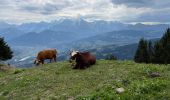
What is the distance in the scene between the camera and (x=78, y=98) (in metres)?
20.2

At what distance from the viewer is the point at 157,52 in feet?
352

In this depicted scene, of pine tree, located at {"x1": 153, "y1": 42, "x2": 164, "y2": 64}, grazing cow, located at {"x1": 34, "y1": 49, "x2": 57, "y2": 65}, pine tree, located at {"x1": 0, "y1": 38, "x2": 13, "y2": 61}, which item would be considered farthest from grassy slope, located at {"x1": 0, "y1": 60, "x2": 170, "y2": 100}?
pine tree, located at {"x1": 153, "y1": 42, "x2": 164, "y2": 64}

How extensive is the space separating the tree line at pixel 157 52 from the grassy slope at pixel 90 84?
75.5m

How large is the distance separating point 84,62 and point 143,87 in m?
12.3

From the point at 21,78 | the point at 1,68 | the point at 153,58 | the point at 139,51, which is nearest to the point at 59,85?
the point at 21,78

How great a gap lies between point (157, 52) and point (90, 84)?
86.7 meters

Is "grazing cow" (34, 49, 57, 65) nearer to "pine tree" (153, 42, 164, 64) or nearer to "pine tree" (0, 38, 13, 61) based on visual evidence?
"pine tree" (0, 38, 13, 61)

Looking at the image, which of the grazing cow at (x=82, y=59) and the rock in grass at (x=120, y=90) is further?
the grazing cow at (x=82, y=59)

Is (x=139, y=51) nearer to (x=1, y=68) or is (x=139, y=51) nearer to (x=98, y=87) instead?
(x=1, y=68)

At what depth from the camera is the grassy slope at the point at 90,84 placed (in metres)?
Result: 19.6

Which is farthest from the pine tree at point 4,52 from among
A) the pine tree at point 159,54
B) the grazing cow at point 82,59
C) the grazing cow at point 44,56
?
the pine tree at point 159,54

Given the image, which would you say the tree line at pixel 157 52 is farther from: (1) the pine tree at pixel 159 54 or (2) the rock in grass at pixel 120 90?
(2) the rock in grass at pixel 120 90

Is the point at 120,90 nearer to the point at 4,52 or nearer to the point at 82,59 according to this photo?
the point at 82,59

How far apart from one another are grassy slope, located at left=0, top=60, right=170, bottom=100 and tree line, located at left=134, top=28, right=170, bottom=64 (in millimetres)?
75451
